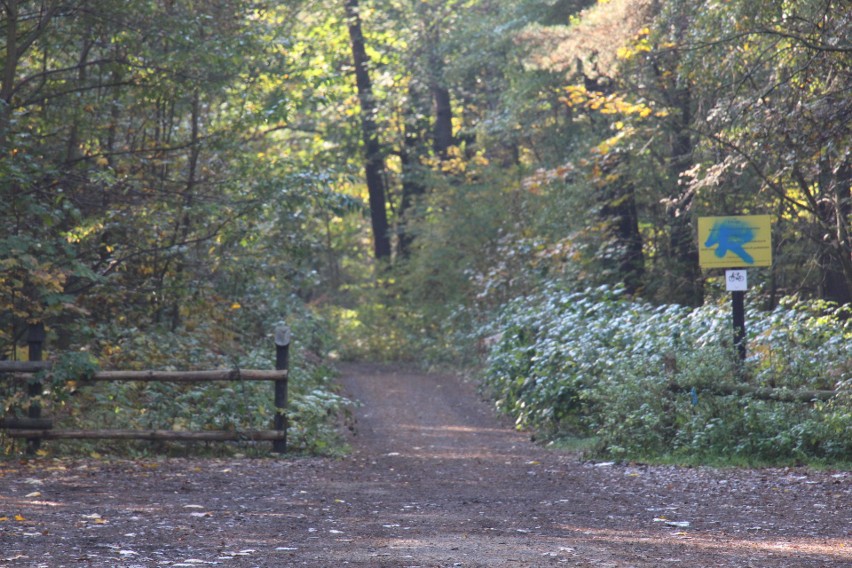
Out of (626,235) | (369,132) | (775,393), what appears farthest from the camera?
(369,132)

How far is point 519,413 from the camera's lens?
16.3 metres

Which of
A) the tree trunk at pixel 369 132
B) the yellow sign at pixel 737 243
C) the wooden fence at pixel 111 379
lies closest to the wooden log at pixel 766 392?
the yellow sign at pixel 737 243

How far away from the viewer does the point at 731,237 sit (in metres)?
12.1

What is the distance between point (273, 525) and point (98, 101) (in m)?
8.49

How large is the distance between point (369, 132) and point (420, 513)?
2656 cm

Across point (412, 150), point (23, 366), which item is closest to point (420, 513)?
point (23, 366)

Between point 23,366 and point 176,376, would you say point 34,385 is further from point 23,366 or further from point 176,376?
point 176,376

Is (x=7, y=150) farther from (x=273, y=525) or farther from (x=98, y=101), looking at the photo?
(x=273, y=525)

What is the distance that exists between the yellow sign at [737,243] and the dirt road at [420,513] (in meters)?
2.76

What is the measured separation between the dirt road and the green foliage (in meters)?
0.67

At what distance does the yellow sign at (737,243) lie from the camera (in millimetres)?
12086

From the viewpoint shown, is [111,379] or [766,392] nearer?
[766,392]

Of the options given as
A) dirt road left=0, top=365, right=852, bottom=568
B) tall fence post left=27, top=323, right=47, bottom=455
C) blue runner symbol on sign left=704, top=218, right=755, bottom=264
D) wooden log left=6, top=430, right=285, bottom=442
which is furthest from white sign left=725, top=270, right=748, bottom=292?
tall fence post left=27, top=323, right=47, bottom=455

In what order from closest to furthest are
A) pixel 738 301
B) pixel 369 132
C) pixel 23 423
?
pixel 23 423 < pixel 738 301 < pixel 369 132
